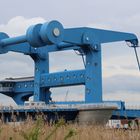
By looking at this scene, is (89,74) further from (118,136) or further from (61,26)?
(118,136)

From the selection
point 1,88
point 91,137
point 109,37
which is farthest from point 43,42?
point 91,137

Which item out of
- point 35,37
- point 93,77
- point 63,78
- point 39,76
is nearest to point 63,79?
point 63,78

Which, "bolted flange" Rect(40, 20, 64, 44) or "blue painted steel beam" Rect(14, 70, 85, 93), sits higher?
"bolted flange" Rect(40, 20, 64, 44)

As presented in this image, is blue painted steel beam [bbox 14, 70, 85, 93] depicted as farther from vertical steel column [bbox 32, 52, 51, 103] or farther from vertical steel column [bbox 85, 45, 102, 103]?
vertical steel column [bbox 85, 45, 102, 103]

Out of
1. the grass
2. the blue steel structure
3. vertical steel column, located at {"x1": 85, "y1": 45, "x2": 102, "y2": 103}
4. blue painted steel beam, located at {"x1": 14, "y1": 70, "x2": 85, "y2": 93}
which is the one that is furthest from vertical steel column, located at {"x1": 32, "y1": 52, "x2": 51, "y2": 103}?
the grass

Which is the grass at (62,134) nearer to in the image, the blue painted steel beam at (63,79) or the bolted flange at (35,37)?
the bolted flange at (35,37)

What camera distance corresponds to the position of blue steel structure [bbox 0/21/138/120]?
36000 millimetres

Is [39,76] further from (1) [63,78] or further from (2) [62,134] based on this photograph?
(2) [62,134]

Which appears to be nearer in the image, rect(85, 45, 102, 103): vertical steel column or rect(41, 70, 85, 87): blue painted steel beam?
rect(85, 45, 102, 103): vertical steel column

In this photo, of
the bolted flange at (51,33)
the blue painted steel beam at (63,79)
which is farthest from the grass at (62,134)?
the blue painted steel beam at (63,79)

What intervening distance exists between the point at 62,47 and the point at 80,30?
8.00 m

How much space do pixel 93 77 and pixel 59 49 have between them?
823cm

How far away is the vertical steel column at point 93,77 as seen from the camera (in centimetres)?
3984

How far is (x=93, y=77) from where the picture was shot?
Answer: 133ft
